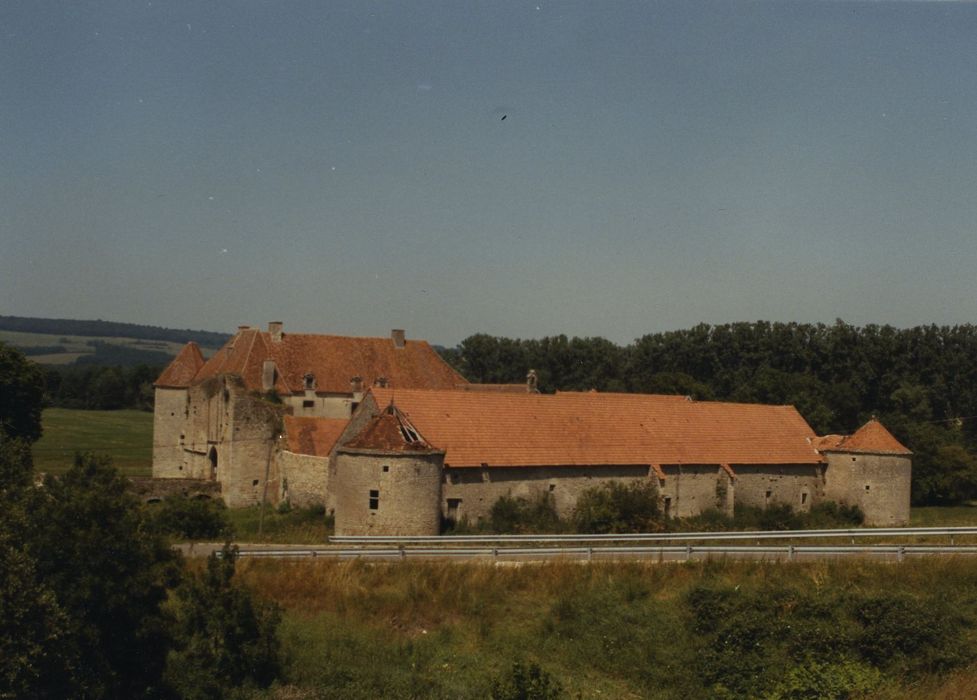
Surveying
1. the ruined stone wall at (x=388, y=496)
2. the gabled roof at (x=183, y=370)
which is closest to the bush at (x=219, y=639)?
the ruined stone wall at (x=388, y=496)

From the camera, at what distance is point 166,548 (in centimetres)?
2089

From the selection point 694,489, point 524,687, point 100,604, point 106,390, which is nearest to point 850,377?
point 694,489

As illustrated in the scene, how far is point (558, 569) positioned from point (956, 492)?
4022 cm

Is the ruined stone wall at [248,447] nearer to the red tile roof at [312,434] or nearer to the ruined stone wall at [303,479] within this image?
the red tile roof at [312,434]

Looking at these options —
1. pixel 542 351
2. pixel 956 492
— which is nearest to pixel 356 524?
pixel 956 492

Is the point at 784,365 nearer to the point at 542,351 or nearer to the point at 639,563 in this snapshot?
the point at 542,351

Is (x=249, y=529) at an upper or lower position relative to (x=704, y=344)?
lower

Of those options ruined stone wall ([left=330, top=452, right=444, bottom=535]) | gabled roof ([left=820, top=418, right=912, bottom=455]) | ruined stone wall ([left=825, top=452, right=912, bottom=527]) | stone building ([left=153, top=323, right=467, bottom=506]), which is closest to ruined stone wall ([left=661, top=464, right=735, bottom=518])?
ruined stone wall ([left=825, top=452, right=912, bottom=527])

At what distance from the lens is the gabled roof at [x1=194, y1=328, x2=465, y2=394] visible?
56.3 metres

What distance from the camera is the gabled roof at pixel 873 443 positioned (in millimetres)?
44125

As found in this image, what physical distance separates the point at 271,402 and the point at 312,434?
5781 mm

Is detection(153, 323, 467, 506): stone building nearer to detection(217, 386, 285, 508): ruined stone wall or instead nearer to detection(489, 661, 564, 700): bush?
detection(217, 386, 285, 508): ruined stone wall

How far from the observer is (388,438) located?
1405 inches

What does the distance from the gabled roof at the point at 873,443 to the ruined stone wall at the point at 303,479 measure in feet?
72.9
